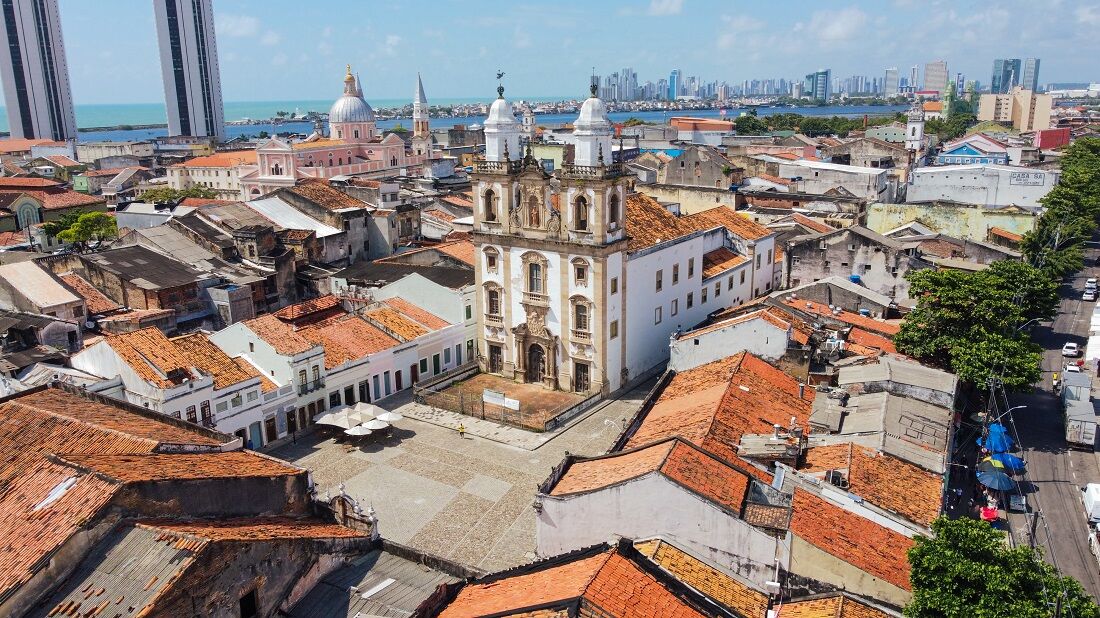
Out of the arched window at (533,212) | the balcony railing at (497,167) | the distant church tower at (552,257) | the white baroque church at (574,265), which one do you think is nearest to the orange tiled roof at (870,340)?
the white baroque church at (574,265)

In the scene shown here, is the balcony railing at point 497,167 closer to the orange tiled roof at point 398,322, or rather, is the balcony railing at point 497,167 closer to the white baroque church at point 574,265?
the white baroque church at point 574,265

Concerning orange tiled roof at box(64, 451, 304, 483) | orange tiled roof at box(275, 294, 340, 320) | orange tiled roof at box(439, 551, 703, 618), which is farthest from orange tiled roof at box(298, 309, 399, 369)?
orange tiled roof at box(439, 551, 703, 618)

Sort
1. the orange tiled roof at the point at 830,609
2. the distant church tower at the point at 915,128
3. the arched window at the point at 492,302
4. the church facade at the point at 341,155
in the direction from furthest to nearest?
1. the distant church tower at the point at 915,128
2. the church facade at the point at 341,155
3. the arched window at the point at 492,302
4. the orange tiled roof at the point at 830,609

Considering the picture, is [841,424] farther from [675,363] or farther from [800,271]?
[800,271]

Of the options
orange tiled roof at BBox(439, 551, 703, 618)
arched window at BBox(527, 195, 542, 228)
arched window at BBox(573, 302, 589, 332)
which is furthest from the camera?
arched window at BBox(527, 195, 542, 228)

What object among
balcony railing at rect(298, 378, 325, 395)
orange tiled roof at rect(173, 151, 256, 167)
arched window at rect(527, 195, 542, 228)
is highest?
arched window at rect(527, 195, 542, 228)

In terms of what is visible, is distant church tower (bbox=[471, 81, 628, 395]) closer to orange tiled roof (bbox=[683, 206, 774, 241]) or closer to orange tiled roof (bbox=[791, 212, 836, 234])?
orange tiled roof (bbox=[683, 206, 774, 241])

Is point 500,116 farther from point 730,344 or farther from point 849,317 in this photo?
point 849,317
